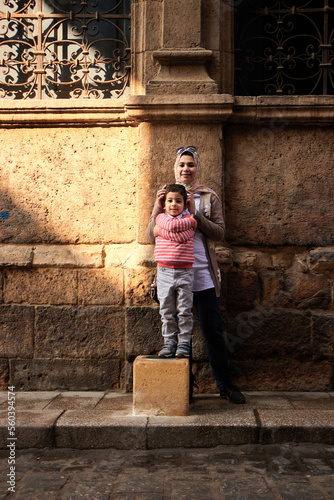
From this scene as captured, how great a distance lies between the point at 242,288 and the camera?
515cm

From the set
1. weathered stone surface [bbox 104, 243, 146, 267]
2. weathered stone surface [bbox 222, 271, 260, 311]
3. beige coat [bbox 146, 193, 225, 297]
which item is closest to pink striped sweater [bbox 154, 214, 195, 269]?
beige coat [bbox 146, 193, 225, 297]

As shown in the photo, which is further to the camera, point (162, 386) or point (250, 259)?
point (250, 259)

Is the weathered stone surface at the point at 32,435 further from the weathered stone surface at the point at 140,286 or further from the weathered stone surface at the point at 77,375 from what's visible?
the weathered stone surface at the point at 140,286

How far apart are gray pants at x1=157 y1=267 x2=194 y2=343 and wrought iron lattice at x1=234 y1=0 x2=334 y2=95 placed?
2.27 metres

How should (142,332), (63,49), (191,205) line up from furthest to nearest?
(63,49)
(142,332)
(191,205)

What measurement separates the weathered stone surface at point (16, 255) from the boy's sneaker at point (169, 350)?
1.73 m

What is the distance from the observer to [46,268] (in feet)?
17.2

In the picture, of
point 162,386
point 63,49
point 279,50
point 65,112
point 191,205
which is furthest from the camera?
point 63,49

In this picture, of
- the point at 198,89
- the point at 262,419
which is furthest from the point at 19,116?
the point at 262,419

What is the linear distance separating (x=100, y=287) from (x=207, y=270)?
1.19 m

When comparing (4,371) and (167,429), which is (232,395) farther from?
(4,371)

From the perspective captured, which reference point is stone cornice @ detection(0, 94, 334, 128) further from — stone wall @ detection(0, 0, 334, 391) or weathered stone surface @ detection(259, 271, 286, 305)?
weathered stone surface @ detection(259, 271, 286, 305)

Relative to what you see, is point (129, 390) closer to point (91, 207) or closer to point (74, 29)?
point (91, 207)

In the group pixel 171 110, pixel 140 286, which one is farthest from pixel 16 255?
pixel 171 110
